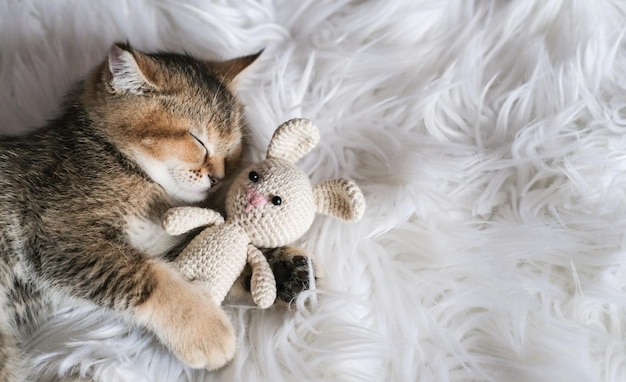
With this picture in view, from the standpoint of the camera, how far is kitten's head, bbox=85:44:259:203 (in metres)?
0.73

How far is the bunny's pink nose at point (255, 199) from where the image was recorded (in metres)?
0.65

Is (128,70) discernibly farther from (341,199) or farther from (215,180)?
(341,199)

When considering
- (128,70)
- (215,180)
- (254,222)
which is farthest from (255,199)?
(128,70)

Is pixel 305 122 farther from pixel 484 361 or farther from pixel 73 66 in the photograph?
pixel 73 66

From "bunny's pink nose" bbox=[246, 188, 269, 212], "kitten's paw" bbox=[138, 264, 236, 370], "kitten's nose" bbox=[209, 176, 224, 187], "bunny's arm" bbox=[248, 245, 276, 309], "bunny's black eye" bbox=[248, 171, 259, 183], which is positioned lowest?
"kitten's paw" bbox=[138, 264, 236, 370]

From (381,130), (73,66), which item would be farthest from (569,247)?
(73,66)

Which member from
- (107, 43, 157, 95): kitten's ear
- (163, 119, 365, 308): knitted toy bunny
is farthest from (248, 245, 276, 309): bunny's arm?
(107, 43, 157, 95): kitten's ear

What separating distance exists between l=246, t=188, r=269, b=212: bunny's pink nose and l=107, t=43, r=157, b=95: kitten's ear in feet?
0.67

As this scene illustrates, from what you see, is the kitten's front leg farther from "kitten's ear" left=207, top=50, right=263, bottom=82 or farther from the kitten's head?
"kitten's ear" left=207, top=50, right=263, bottom=82

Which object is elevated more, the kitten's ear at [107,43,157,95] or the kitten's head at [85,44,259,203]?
the kitten's ear at [107,43,157,95]

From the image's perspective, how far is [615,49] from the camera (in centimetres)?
82

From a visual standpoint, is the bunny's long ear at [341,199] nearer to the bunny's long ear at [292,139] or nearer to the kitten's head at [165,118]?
the bunny's long ear at [292,139]

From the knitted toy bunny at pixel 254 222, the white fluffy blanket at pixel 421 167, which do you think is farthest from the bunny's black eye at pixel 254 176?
the white fluffy blanket at pixel 421 167

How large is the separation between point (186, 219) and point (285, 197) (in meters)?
0.12
